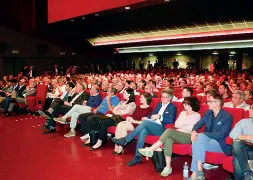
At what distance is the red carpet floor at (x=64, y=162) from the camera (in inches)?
159

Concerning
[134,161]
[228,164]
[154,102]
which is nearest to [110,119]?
[154,102]

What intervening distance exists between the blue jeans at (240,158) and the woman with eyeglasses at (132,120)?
5.88 ft

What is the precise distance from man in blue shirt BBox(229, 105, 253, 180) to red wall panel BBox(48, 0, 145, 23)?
7.27 meters

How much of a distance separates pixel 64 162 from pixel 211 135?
7.18ft

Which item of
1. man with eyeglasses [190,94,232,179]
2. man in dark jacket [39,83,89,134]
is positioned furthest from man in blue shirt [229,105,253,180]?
man in dark jacket [39,83,89,134]

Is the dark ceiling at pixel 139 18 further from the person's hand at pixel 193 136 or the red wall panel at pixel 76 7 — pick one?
the person's hand at pixel 193 136

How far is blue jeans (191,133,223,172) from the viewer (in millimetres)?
3691

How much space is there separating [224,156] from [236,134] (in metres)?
0.34

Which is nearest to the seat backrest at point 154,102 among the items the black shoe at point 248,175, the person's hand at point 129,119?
the person's hand at point 129,119

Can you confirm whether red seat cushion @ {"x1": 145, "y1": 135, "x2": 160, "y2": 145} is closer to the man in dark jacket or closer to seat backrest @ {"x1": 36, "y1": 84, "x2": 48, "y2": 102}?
the man in dark jacket

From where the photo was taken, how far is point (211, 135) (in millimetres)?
3824

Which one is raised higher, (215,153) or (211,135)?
(211,135)

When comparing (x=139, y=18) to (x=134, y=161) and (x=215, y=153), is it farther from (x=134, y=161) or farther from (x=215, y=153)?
(x=215, y=153)

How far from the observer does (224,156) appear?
12.4ft
